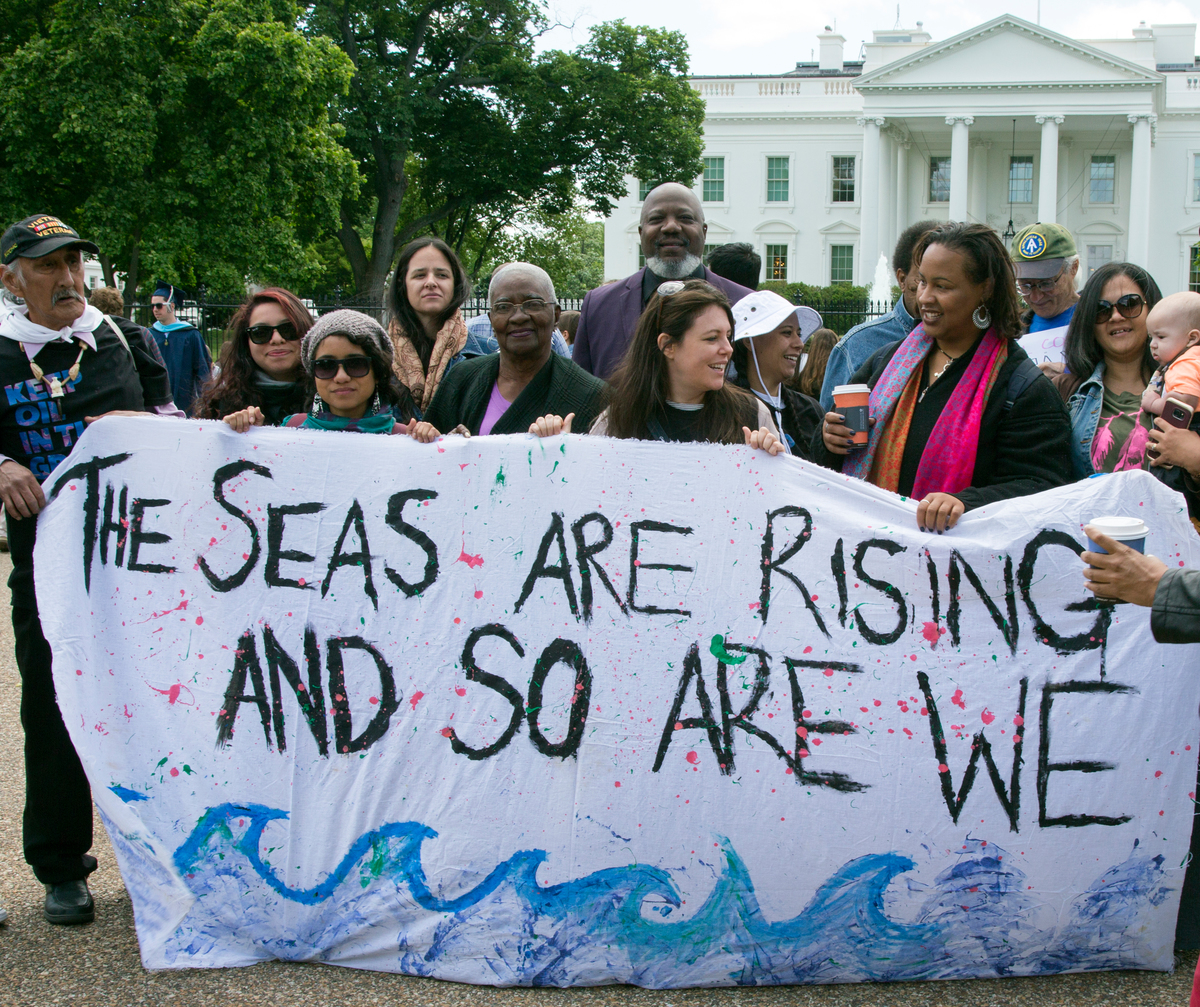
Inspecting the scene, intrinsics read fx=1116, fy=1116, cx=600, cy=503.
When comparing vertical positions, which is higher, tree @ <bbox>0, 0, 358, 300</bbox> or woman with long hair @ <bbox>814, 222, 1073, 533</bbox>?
tree @ <bbox>0, 0, 358, 300</bbox>

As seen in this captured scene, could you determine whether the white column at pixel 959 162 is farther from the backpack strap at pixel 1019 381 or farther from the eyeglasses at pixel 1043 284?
the backpack strap at pixel 1019 381

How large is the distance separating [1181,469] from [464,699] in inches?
79.8

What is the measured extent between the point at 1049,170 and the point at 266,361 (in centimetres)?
4895

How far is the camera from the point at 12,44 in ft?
76.8

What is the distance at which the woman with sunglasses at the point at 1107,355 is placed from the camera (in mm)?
3432

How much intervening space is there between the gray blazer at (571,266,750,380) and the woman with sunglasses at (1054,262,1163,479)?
1.58m

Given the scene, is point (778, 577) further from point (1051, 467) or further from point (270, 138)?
point (270, 138)

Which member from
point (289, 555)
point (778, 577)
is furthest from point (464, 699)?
point (778, 577)

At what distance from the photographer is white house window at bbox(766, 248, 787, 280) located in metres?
50.4

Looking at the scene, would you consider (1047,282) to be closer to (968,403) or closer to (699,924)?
(968,403)

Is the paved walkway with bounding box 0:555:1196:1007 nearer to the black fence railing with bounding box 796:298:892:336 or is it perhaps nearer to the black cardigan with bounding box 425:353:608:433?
the black cardigan with bounding box 425:353:608:433

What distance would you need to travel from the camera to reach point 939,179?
5241 centimetres

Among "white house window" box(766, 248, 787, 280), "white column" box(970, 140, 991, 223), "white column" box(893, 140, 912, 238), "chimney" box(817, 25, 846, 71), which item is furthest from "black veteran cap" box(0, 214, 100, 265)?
"chimney" box(817, 25, 846, 71)

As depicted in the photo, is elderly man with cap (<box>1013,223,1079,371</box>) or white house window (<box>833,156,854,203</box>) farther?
white house window (<box>833,156,854,203</box>)
